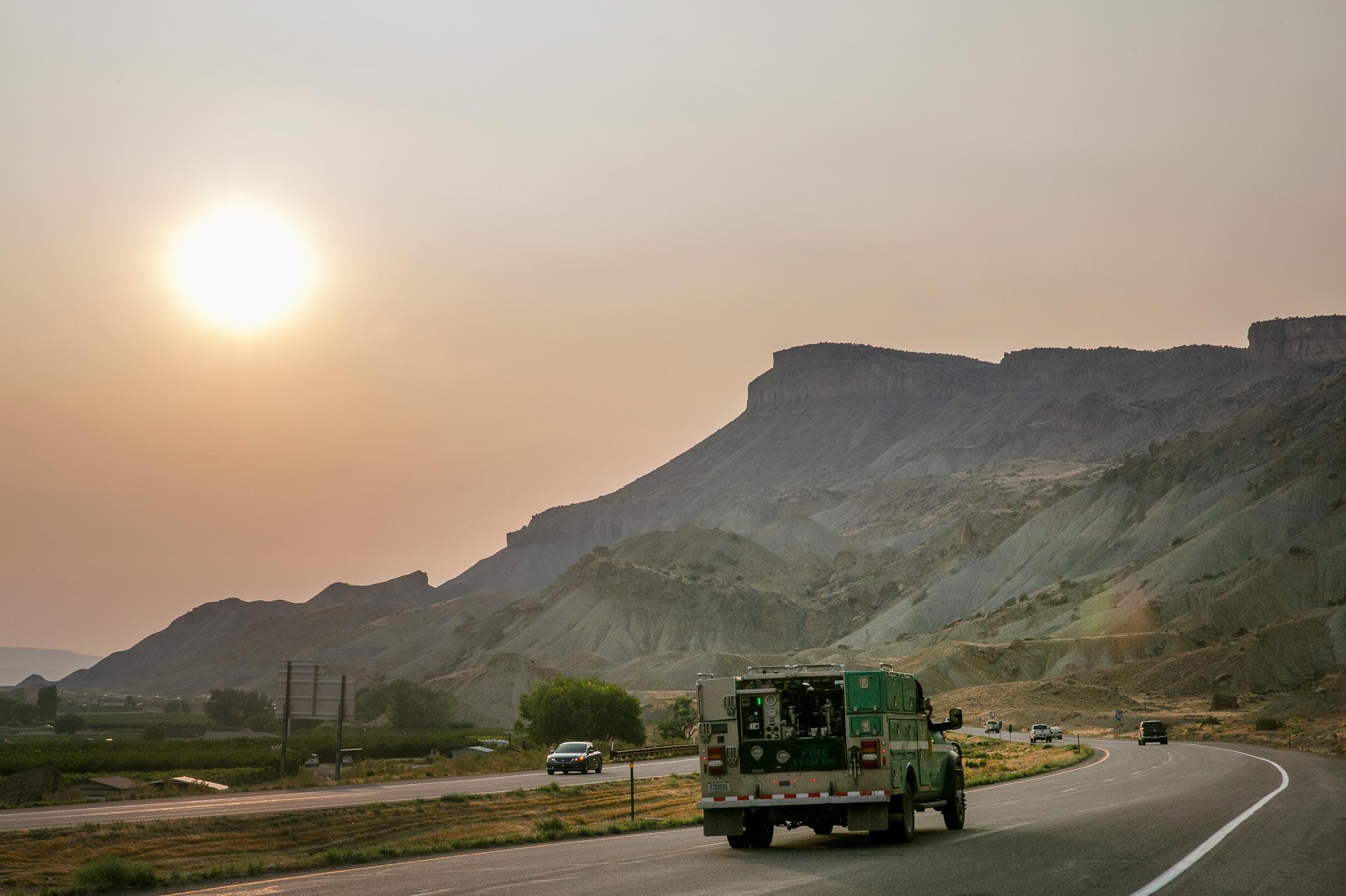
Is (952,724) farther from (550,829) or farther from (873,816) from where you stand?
(550,829)

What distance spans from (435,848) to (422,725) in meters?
126

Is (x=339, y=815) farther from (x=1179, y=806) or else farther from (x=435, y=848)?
(x=1179, y=806)

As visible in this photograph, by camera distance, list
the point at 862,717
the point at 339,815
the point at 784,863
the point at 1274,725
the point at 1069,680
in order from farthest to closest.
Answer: the point at 1069,680, the point at 1274,725, the point at 339,815, the point at 862,717, the point at 784,863

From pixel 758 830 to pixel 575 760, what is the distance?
29.9m

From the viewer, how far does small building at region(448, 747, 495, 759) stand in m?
83.2

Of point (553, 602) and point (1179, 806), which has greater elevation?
point (553, 602)

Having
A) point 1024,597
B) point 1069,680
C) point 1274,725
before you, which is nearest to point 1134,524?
point 1024,597

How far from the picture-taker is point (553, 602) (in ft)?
652

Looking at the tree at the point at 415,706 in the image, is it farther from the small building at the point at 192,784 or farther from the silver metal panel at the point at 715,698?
the silver metal panel at the point at 715,698

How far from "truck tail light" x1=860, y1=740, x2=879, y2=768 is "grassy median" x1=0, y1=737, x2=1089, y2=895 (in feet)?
24.0

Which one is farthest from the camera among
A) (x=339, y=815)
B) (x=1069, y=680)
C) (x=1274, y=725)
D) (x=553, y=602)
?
(x=553, y=602)

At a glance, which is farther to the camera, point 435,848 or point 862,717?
point 435,848

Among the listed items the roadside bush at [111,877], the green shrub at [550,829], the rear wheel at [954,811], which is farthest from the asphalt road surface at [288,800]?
the rear wheel at [954,811]

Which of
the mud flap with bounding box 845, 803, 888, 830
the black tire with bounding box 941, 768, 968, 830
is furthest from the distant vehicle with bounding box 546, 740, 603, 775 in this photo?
the mud flap with bounding box 845, 803, 888, 830
